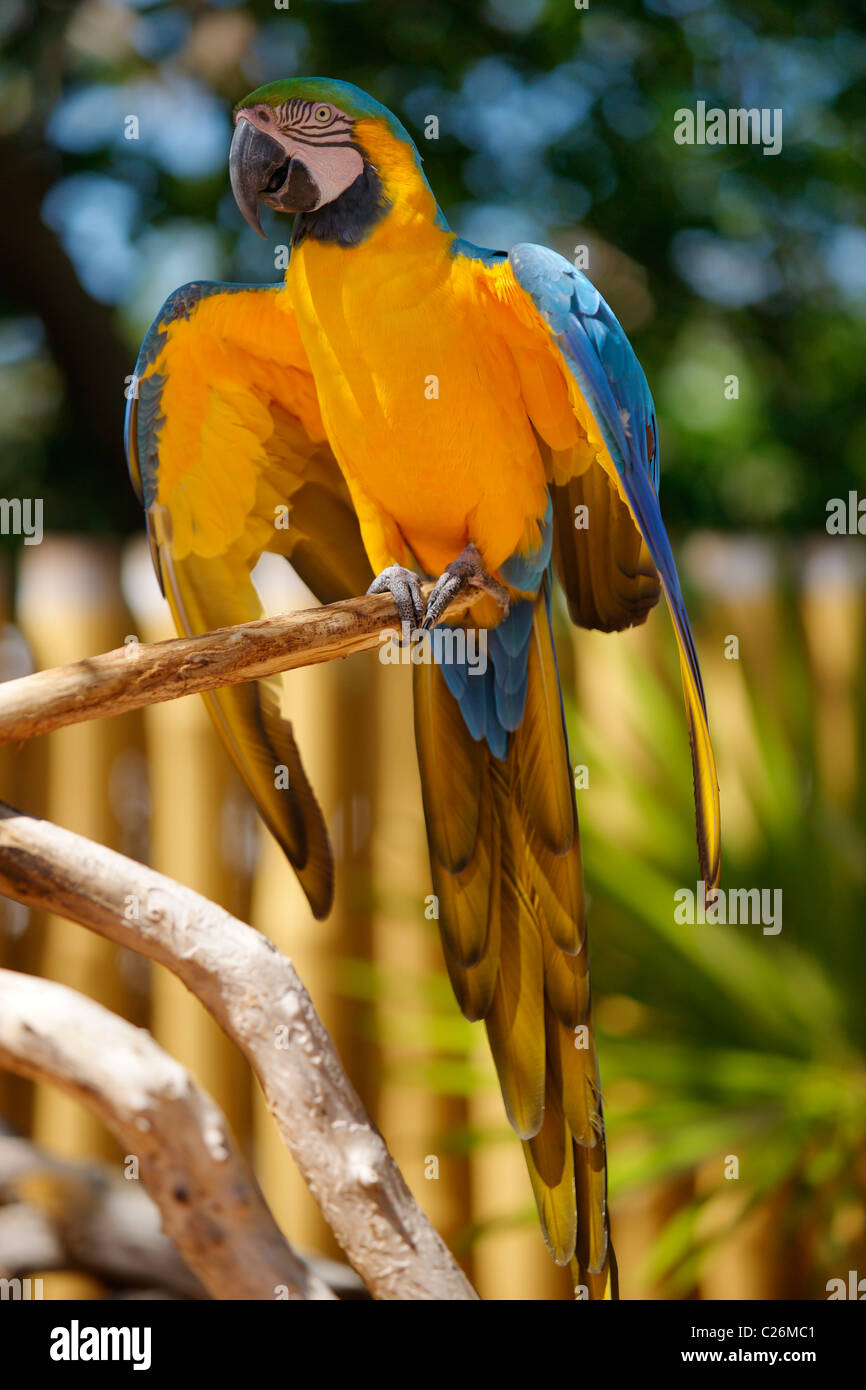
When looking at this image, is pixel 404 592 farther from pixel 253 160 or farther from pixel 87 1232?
pixel 87 1232

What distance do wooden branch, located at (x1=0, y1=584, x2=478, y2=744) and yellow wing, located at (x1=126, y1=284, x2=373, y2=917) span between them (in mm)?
221

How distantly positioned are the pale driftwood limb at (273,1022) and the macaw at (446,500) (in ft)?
0.51

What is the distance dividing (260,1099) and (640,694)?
85 cm

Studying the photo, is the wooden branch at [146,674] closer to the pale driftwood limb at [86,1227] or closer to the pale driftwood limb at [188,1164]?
the pale driftwood limb at [188,1164]

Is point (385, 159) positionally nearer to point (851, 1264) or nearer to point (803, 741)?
point (803, 741)

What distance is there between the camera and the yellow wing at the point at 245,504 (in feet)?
3.61

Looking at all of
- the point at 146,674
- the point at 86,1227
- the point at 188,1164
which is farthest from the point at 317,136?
the point at 86,1227

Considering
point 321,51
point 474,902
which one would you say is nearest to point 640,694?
point 474,902

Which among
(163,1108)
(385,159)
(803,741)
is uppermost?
(385,159)

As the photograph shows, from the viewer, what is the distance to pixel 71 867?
0.93m

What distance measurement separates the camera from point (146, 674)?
0.91 metres

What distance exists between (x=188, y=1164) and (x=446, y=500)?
0.61 meters

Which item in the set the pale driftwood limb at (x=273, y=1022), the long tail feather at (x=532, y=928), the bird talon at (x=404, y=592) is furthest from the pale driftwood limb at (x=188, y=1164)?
the bird talon at (x=404, y=592)

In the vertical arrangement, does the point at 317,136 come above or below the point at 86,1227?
above
